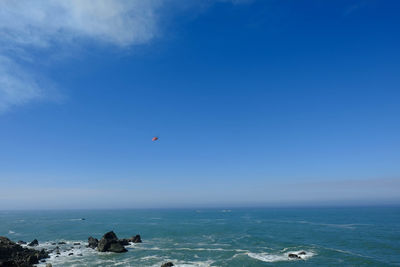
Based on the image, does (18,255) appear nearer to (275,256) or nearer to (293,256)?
(275,256)

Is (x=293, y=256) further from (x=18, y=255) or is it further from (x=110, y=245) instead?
(x=18, y=255)

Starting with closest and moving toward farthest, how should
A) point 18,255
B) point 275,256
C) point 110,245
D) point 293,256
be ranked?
point 18,255 → point 293,256 → point 275,256 → point 110,245

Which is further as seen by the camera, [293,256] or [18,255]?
A: [293,256]

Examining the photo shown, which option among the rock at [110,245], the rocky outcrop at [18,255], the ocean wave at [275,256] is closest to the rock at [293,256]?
the ocean wave at [275,256]

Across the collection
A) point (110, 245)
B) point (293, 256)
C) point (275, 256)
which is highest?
point (110, 245)

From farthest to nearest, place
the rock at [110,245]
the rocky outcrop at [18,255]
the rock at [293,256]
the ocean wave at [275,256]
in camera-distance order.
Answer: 1. the rock at [110,245]
2. the rock at [293,256]
3. the ocean wave at [275,256]
4. the rocky outcrop at [18,255]

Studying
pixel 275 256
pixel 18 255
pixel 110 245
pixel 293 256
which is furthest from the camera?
pixel 110 245

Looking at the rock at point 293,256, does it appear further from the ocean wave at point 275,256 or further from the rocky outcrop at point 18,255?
the rocky outcrop at point 18,255

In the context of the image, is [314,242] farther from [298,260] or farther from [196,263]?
[196,263]

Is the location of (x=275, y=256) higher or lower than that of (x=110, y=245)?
lower

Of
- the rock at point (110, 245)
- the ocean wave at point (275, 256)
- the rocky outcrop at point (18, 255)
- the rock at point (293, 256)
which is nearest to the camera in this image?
the rocky outcrop at point (18, 255)

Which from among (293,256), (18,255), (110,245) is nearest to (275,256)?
(293,256)

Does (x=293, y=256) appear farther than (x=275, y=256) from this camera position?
No
